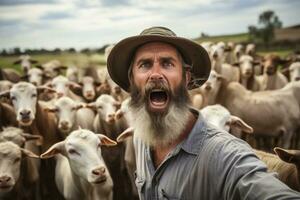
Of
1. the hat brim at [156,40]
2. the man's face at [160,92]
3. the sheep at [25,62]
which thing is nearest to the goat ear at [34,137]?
the hat brim at [156,40]

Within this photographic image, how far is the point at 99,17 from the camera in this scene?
11.2 metres

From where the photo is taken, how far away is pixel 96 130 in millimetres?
6875

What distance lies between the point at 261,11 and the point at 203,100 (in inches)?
231

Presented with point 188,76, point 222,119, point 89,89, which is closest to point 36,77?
point 89,89

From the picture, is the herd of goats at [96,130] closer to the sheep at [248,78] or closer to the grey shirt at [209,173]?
the sheep at [248,78]

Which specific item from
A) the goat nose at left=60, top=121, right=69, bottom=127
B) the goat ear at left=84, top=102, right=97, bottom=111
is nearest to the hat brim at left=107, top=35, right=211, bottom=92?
the goat nose at left=60, top=121, right=69, bottom=127

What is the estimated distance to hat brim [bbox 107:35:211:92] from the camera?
7.26ft

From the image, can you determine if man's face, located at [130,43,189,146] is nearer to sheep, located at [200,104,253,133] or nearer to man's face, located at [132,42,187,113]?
man's face, located at [132,42,187,113]

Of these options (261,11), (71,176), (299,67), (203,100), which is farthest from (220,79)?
(261,11)

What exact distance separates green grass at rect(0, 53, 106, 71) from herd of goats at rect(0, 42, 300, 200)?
1.66 m

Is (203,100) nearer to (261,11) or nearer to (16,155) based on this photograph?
(16,155)

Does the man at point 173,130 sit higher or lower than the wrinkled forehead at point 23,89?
higher

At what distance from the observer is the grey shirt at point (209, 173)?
154 centimetres

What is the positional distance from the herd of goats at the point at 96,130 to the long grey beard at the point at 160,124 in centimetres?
66
